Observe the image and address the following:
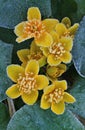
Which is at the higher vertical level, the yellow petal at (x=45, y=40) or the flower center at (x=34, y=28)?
the flower center at (x=34, y=28)

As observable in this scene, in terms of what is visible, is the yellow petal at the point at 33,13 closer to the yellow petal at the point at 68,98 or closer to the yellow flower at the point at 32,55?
the yellow flower at the point at 32,55

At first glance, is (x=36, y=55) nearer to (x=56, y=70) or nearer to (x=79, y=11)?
(x=56, y=70)

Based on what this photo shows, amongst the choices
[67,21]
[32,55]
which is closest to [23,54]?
[32,55]

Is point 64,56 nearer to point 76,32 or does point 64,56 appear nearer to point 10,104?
point 76,32

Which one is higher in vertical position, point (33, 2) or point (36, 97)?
point (33, 2)

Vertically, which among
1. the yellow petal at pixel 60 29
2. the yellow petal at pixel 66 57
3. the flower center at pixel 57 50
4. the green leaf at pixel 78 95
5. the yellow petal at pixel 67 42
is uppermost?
the yellow petal at pixel 60 29

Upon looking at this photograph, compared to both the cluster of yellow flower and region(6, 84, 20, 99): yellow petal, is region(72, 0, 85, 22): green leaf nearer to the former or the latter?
the cluster of yellow flower

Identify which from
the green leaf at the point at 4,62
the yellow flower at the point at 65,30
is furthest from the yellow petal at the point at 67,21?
the green leaf at the point at 4,62

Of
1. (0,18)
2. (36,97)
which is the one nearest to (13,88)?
(36,97)
